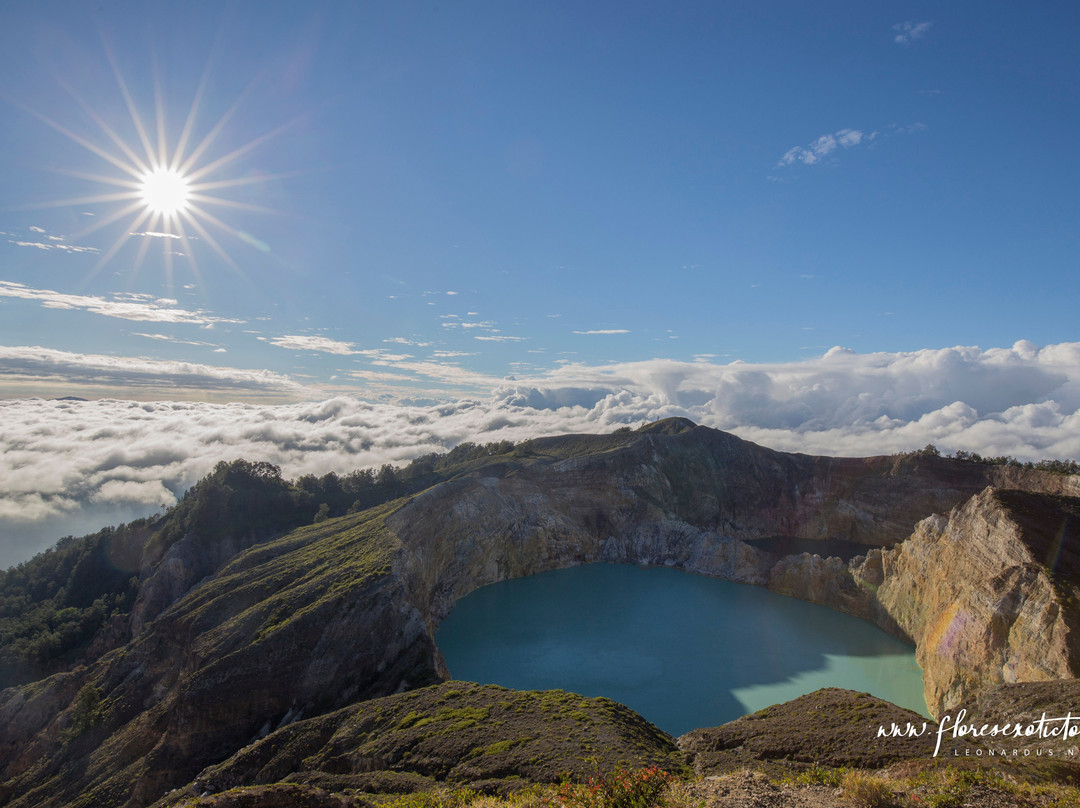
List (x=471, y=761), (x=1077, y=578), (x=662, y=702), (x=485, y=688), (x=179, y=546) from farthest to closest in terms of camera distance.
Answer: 1. (x=179, y=546)
2. (x=662, y=702)
3. (x=1077, y=578)
4. (x=485, y=688)
5. (x=471, y=761)

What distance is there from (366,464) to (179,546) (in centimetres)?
8128

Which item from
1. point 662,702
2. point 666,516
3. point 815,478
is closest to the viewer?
point 662,702

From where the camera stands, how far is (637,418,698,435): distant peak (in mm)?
78312

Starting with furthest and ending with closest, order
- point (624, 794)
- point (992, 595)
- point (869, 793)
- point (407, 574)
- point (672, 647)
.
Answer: point (672, 647) → point (407, 574) → point (992, 595) → point (624, 794) → point (869, 793)

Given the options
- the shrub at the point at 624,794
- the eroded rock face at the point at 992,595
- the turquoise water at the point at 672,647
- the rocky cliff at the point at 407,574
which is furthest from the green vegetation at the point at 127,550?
the shrub at the point at 624,794

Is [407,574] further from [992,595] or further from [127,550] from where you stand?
[127,550]

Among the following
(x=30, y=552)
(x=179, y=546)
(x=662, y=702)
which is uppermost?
(x=179, y=546)

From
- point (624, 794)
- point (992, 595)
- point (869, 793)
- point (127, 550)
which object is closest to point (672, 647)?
point (992, 595)

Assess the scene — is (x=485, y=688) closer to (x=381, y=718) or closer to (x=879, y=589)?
(x=381, y=718)

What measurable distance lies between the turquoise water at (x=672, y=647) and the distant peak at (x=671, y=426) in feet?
99.2

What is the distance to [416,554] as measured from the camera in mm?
41844

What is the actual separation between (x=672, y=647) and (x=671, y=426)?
46588mm

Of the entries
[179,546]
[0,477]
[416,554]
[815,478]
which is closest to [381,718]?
[416,554]

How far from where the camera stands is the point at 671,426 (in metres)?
80.2
